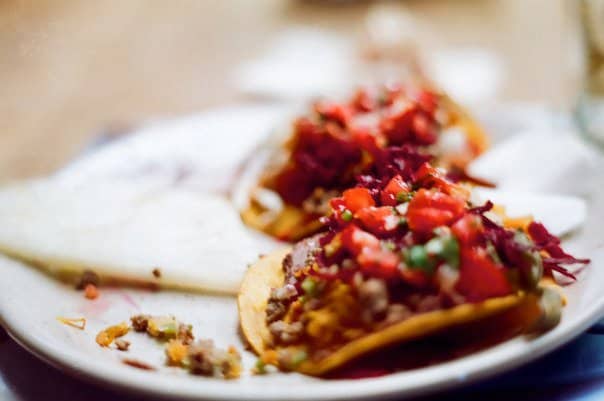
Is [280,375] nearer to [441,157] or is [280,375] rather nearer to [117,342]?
[117,342]

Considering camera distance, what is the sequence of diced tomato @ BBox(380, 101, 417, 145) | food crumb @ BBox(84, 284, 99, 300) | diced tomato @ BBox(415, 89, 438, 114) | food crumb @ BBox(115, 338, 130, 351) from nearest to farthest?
food crumb @ BBox(115, 338, 130, 351)
food crumb @ BBox(84, 284, 99, 300)
diced tomato @ BBox(380, 101, 417, 145)
diced tomato @ BBox(415, 89, 438, 114)

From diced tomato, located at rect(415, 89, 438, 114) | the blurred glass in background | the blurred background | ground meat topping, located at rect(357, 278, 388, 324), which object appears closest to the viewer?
ground meat topping, located at rect(357, 278, 388, 324)

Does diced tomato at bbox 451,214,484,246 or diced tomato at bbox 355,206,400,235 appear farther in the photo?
diced tomato at bbox 355,206,400,235

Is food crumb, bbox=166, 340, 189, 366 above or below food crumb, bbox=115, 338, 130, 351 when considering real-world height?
above

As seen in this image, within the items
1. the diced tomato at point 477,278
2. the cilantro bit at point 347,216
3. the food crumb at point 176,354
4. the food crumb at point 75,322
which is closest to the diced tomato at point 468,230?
the diced tomato at point 477,278

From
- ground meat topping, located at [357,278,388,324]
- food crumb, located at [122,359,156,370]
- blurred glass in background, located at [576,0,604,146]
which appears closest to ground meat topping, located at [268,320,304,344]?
ground meat topping, located at [357,278,388,324]

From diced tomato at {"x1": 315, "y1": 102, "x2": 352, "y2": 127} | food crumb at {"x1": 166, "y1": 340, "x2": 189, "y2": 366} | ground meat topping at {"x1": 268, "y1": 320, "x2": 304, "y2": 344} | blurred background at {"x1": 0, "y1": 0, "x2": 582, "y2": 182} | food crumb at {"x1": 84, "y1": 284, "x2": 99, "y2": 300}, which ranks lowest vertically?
blurred background at {"x1": 0, "y1": 0, "x2": 582, "y2": 182}

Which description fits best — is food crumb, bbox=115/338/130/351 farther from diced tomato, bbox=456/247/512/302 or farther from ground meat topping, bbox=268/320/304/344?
diced tomato, bbox=456/247/512/302
